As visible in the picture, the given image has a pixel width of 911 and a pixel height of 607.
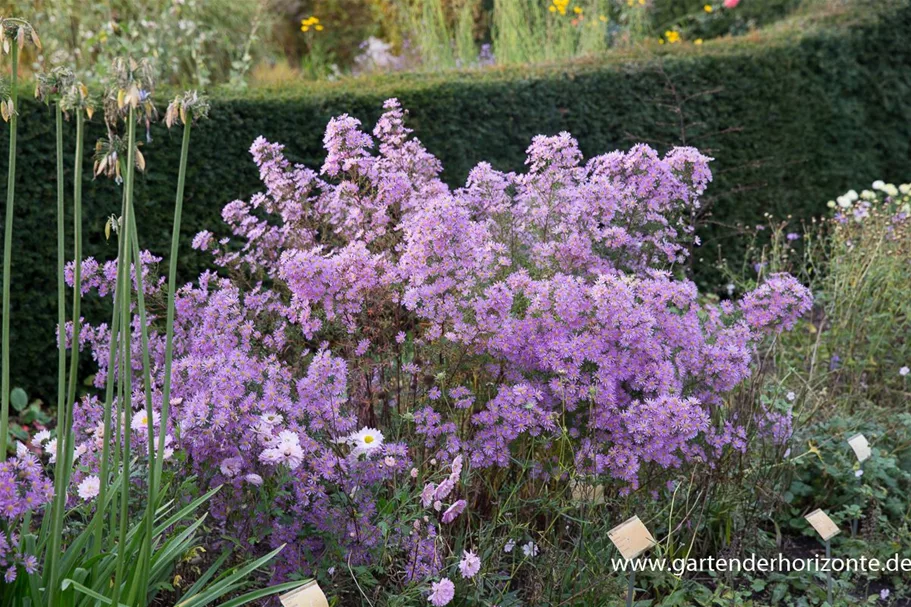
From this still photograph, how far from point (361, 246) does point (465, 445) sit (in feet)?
1.83

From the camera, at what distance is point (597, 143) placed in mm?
5875

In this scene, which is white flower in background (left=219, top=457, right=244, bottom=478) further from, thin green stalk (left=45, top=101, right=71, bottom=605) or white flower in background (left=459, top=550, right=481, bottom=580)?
white flower in background (left=459, top=550, right=481, bottom=580)

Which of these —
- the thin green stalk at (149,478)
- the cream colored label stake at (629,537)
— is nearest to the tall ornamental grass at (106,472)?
the thin green stalk at (149,478)

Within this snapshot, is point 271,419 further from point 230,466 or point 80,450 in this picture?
point 80,450

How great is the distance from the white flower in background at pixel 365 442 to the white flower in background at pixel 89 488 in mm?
534

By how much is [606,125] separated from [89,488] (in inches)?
171

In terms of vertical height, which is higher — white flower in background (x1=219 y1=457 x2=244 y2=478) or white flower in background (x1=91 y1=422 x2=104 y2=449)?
white flower in background (x1=91 y1=422 x2=104 y2=449)

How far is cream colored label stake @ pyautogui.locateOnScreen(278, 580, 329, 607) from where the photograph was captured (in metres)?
1.86

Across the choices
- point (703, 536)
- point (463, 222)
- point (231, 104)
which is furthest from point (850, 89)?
point (463, 222)

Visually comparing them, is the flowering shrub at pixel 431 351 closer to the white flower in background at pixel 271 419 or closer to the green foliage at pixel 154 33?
the white flower in background at pixel 271 419

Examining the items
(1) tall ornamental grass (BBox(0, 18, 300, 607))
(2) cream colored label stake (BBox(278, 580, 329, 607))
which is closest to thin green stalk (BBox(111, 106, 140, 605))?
(1) tall ornamental grass (BBox(0, 18, 300, 607))

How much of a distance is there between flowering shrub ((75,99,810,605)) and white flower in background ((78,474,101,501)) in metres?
0.16

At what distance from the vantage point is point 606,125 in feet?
19.4

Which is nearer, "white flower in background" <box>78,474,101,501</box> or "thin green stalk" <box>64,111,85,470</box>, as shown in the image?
"thin green stalk" <box>64,111,85,470</box>
